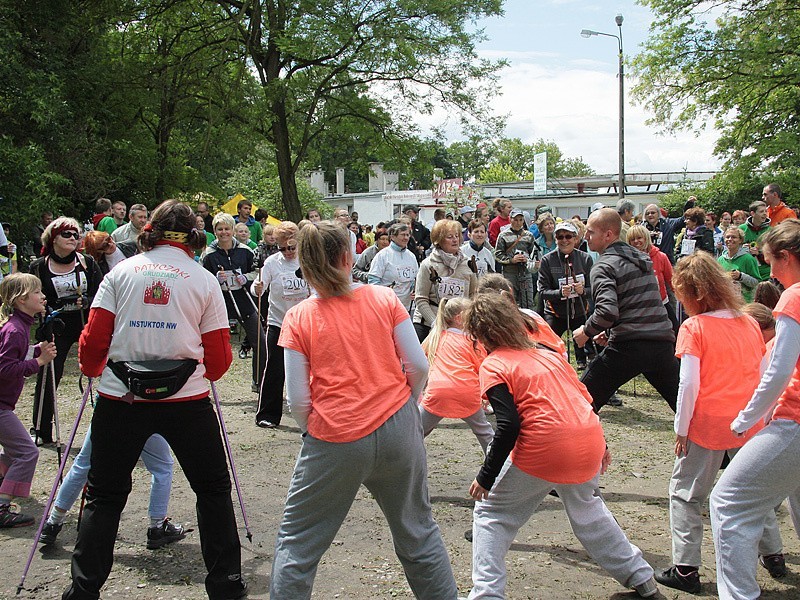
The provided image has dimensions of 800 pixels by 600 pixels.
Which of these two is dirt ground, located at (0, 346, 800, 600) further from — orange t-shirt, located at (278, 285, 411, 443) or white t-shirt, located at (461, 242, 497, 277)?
white t-shirt, located at (461, 242, 497, 277)

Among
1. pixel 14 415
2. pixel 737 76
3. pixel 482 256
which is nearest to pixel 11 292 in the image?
pixel 14 415

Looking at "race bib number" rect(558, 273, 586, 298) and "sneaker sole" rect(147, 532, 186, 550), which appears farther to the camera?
"race bib number" rect(558, 273, 586, 298)

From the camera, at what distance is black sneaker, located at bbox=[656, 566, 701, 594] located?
4.13m

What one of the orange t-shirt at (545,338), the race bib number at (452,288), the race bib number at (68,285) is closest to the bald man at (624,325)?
the orange t-shirt at (545,338)

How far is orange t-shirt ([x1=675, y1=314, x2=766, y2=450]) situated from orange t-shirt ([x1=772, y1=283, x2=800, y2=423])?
580 millimetres

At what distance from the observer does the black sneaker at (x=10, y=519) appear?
512cm

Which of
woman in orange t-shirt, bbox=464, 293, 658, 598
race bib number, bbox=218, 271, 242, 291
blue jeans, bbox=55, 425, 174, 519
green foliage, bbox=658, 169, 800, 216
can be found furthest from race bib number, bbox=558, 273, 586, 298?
green foliage, bbox=658, 169, 800, 216

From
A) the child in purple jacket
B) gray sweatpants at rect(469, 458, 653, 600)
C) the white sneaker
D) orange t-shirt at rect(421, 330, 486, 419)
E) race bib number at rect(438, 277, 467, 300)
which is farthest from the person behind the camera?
race bib number at rect(438, 277, 467, 300)

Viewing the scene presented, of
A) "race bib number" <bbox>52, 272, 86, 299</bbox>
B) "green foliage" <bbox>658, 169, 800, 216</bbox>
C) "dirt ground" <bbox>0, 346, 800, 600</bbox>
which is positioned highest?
"green foliage" <bbox>658, 169, 800, 216</bbox>

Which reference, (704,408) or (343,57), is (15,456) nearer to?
(704,408)

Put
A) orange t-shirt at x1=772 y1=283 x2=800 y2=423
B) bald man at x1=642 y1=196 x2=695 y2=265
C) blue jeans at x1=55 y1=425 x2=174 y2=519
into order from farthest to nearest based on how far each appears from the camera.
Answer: bald man at x1=642 y1=196 x2=695 y2=265 < blue jeans at x1=55 y1=425 x2=174 y2=519 < orange t-shirt at x1=772 y1=283 x2=800 y2=423

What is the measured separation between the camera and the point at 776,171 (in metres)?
29.0

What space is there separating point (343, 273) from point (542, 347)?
130 centimetres

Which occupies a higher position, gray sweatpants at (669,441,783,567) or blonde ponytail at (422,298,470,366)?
blonde ponytail at (422,298,470,366)
